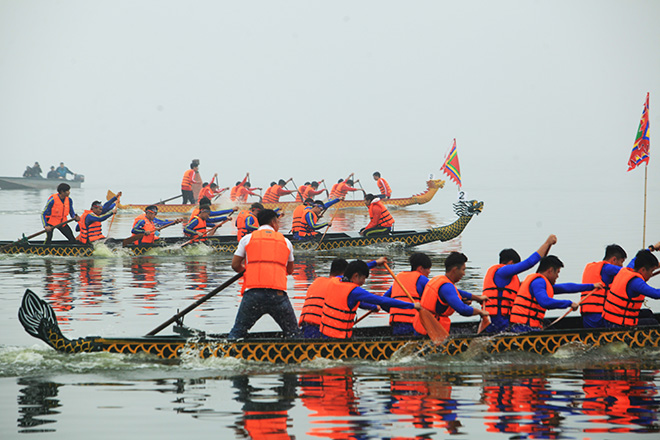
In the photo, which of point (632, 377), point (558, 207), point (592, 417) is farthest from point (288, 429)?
point (558, 207)

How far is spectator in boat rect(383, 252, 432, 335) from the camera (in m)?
11.4

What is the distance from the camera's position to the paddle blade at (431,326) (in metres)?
11.0

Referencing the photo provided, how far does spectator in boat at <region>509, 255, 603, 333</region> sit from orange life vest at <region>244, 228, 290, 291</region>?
343cm

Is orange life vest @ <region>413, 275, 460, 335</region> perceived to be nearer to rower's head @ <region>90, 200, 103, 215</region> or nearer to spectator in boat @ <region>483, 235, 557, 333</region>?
spectator in boat @ <region>483, 235, 557, 333</region>

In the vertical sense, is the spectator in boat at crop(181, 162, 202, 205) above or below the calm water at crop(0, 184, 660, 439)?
above

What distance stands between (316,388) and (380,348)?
1535 millimetres

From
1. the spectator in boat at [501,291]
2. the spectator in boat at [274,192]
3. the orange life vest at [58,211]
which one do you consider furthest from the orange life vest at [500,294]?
the spectator in boat at [274,192]

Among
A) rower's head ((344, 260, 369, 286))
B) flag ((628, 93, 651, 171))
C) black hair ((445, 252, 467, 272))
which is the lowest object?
rower's head ((344, 260, 369, 286))

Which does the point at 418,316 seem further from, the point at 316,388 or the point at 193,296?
the point at 193,296

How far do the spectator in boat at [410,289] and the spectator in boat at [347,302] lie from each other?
39 centimetres

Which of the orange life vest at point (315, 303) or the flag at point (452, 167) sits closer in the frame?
the orange life vest at point (315, 303)

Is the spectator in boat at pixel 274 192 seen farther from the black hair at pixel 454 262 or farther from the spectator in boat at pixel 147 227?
the black hair at pixel 454 262

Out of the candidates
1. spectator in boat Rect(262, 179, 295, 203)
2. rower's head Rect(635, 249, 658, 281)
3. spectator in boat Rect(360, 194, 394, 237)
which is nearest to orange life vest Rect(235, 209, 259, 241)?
spectator in boat Rect(360, 194, 394, 237)

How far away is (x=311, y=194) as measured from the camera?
4178cm
